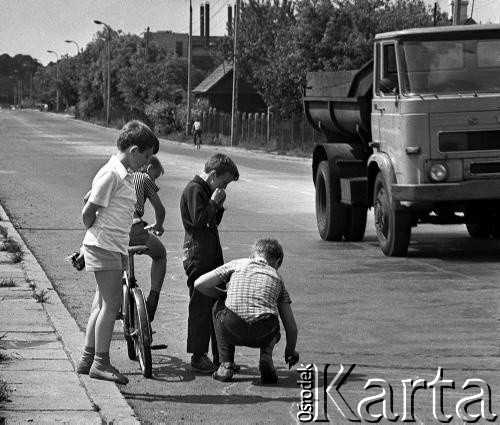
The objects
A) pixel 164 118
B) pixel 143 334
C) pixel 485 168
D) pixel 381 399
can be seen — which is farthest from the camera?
pixel 164 118

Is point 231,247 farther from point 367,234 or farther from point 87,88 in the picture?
point 87,88

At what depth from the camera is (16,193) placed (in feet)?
86.8

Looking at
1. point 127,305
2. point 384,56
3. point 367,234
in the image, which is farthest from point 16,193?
point 127,305

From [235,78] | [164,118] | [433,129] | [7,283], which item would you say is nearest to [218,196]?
[7,283]

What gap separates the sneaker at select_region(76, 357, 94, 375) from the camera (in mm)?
8172

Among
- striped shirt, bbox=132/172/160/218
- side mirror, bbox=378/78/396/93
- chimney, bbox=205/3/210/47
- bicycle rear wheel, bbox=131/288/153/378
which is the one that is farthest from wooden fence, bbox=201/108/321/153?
chimney, bbox=205/3/210/47

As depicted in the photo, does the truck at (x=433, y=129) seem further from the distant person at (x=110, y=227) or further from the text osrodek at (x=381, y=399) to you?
the distant person at (x=110, y=227)

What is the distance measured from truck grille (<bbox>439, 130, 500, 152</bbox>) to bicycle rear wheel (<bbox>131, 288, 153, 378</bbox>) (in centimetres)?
720

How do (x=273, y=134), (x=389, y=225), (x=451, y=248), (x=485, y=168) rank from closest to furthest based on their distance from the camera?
(x=485, y=168)
(x=389, y=225)
(x=451, y=248)
(x=273, y=134)

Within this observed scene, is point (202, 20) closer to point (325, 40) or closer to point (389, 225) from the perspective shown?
point (325, 40)

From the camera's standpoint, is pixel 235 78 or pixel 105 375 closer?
pixel 105 375

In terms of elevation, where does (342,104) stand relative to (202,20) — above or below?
below

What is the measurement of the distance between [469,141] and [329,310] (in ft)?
14.4

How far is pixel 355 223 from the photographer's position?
17438 millimetres
